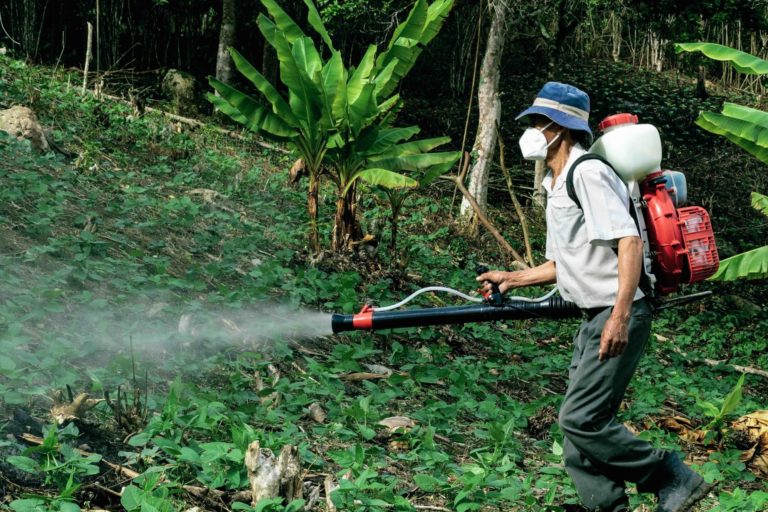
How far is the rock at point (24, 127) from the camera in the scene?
8.11 meters

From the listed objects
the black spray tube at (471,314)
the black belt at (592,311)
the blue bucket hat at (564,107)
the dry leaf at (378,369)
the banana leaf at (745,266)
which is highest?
the blue bucket hat at (564,107)

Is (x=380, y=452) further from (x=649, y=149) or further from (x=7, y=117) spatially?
(x=7, y=117)

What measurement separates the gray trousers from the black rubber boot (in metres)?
0.06

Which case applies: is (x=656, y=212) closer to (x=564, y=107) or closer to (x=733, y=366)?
(x=564, y=107)

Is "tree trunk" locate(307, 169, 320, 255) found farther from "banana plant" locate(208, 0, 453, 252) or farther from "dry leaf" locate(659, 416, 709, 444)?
Result: "dry leaf" locate(659, 416, 709, 444)

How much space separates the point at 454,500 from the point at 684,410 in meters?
3.41

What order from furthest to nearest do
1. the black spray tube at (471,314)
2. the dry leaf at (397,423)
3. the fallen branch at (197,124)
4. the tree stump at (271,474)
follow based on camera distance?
the fallen branch at (197,124) < the dry leaf at (397,423) < the black spray tube at (471,314) < the tree stump at (271,474)

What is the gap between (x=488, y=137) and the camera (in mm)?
11789

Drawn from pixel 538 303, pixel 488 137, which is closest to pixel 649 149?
pixel 538 303

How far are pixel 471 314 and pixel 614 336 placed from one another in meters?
A: 0.81

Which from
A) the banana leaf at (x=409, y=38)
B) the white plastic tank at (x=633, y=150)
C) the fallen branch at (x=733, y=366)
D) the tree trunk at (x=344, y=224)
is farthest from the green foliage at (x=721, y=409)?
the banana leaf at (x=409, y=38)

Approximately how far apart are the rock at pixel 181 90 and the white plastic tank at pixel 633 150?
1115 cm

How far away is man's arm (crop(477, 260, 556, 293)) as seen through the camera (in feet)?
13.4

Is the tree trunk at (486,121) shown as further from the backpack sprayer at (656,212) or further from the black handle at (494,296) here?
the backpack sprayer at (656,212)
